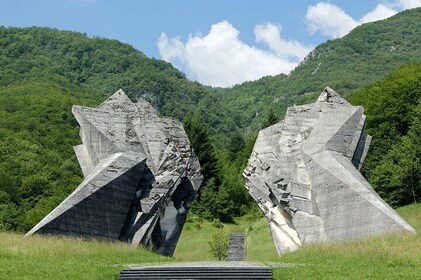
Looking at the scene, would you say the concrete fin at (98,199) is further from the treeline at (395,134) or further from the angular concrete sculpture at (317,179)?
the treeline at (395,134)

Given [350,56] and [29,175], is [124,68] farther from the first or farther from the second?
[29,175]

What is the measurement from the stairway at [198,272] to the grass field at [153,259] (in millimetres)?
329

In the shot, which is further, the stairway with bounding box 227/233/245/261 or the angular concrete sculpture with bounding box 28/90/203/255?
the stairway with bounding box 227/233/245/261

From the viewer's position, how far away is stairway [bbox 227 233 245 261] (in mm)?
34938

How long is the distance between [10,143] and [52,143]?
450 centimetres

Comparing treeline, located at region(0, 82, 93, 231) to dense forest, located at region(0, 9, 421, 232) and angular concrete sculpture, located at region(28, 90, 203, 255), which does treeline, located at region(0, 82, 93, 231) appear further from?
angular concrete sculpture, located at region(28, 90, 203, 255)

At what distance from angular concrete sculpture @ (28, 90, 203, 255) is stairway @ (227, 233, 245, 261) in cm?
1171

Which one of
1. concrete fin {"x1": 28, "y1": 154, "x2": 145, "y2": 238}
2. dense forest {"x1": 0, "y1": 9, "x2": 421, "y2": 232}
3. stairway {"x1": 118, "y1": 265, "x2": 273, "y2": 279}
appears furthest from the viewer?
dense forest {"x1": 0, "y1": 9, "x2": 421, "y2": 232}

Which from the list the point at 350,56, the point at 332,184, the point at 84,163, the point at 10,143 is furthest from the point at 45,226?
the point at 350,56

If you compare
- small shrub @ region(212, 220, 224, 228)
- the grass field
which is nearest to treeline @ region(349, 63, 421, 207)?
small shrub @ region(212, 220, 224, 228)

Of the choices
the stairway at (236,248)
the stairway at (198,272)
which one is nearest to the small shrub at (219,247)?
the stairway at (236,248)

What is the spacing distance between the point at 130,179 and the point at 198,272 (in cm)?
706

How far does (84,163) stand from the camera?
23422 mm

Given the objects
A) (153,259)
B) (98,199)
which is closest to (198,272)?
(153,259)
